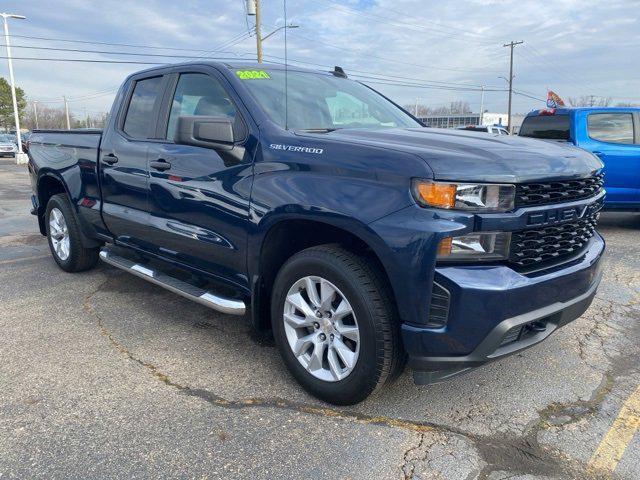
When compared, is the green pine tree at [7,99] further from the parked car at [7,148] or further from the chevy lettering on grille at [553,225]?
the chevy lettering on grille at [553,225]

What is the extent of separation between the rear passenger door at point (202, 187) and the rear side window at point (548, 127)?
601 cm

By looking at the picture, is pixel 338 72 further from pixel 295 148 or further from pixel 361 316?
pixel 361 316

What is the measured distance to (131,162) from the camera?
4.10 meters

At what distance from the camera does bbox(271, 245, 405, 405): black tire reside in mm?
2510

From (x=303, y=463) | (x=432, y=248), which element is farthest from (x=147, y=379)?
(x=432, y=248)

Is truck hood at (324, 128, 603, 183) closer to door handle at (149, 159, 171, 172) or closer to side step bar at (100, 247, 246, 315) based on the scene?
side step bar at (100, 247, 246, 315)

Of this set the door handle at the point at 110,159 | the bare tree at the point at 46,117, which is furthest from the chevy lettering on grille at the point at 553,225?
the bare tree at the point at 46,117

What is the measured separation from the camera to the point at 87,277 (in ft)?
17.6

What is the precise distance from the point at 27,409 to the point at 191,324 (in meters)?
1.38

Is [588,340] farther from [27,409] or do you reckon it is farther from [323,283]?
[27,409]

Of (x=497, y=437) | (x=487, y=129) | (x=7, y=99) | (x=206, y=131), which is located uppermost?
(x=7, y=99)

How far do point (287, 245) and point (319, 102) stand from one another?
1.14 m

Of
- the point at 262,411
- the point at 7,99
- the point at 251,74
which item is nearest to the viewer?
the point at 262,411

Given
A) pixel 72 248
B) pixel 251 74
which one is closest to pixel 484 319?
pixel 251 74
